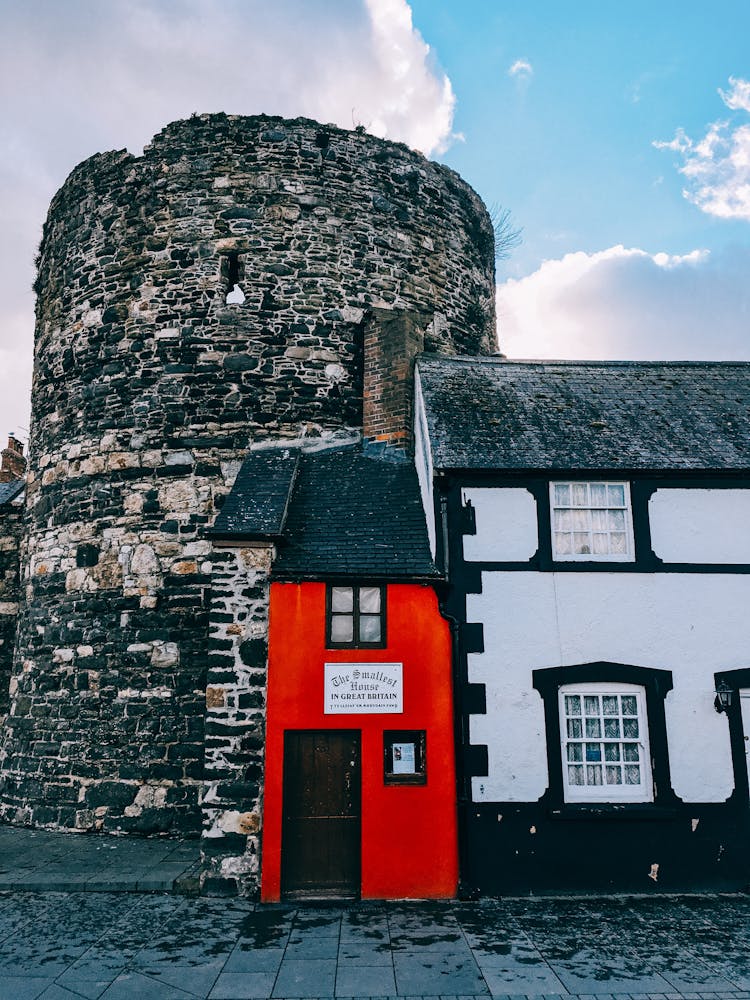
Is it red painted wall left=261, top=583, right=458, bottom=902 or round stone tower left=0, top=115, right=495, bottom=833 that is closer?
red painted wall left=261, top=583, right=458, bottom=902

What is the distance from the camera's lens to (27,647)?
12781 millimetres

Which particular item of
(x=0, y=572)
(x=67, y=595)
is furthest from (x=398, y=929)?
(x=0, y=572)

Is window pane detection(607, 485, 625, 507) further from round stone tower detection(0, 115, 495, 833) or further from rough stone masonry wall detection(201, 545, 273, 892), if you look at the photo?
round stone tower detection(0, 115, 495, 833)

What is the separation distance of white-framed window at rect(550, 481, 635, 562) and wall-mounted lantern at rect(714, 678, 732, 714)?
72.5 inches

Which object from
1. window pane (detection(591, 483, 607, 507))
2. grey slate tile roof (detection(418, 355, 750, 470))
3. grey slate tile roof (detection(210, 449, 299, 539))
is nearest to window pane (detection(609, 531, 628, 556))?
window pane (detection(591, 483, 607, 507))

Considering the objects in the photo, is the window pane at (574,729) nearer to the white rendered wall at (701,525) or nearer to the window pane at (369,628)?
the white rendered wall at (701,525)

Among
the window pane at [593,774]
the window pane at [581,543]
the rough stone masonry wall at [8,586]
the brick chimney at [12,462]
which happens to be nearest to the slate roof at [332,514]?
the window pane at [581,543]

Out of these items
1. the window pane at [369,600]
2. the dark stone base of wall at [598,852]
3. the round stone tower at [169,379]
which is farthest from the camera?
the round stone tower at [169,379]

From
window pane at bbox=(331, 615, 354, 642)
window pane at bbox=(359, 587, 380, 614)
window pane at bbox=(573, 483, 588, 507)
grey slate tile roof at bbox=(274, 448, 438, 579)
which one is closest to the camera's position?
window pane at bbox=(331, 615, 354, 642)

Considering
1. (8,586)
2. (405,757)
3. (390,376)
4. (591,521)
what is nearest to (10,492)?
(8,586)

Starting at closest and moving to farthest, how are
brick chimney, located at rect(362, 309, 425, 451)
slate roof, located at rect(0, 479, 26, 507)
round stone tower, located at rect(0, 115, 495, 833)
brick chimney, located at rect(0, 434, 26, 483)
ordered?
round stone tower, located at rect(0, 115, 495, 833)
brick chimney, located at rect(362, 309, 425, 451)
slate roof, located at rect(0, 479, 26, 507)
brick chimney, located at rect(0, 434, 26, 483)

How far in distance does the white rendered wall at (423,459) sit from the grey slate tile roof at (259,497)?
1980 mm

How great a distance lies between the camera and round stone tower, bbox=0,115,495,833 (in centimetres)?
1130

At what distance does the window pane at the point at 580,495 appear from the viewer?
30.2 ft
